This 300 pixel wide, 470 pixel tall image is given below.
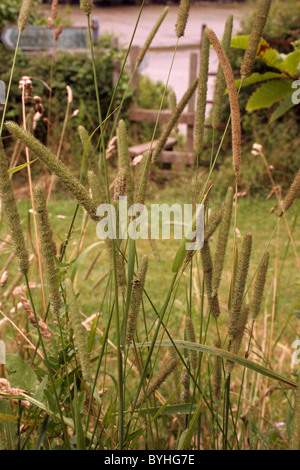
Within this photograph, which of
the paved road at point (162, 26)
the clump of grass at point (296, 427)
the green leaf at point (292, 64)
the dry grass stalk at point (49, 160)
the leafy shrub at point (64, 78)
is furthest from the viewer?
the paved road at point (162, 26)

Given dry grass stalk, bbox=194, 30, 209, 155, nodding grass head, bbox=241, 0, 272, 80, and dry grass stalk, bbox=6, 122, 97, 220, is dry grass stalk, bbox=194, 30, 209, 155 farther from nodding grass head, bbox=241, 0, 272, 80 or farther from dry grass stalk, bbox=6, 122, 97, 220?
dry grass stalk, bbox=6, 122, 97, 220

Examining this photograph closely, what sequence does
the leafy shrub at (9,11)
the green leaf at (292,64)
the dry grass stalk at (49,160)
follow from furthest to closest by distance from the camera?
the leafy shrub at (9,11)
the green leaf at (292,64)
the dry grass stalk at (49,160)

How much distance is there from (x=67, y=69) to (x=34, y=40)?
698mm

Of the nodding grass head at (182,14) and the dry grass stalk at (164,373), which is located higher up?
the nodding grass head at (182,14)

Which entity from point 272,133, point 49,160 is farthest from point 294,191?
point 272,133

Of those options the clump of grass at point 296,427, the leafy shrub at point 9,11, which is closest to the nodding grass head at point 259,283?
the clump of grass at point 296,427

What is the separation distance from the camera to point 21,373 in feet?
2.49

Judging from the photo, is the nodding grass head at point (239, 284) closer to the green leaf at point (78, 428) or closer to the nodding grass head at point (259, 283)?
the nodding grass head at point (259, 283)

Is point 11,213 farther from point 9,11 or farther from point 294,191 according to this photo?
point 9,11

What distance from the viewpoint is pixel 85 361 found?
614mm

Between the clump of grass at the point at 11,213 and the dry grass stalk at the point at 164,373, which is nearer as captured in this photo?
the clump of grass at the point at 11,213

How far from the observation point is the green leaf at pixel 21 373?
2.46ft

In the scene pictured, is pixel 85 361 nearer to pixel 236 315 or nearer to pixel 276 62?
pixel 236 315

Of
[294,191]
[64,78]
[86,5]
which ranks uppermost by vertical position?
[64,78]
